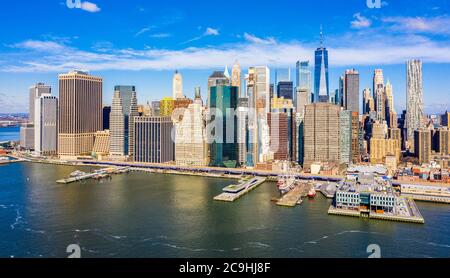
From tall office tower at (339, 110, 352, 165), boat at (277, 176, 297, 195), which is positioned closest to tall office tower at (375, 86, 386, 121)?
tall office tower at (339, 110, 352, 165)

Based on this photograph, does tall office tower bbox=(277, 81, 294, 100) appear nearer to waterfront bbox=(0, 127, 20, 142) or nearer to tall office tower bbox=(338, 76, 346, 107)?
tall office tower bbox=(338, 76, 346, 107)

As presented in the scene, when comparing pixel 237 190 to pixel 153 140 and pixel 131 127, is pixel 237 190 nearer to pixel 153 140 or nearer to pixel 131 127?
pixel 153 140

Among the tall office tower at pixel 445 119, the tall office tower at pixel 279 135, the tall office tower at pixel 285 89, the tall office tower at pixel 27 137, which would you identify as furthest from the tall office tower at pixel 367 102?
the tall office tower at pixel 27 137

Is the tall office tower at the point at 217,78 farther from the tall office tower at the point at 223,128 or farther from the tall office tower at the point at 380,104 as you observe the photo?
the tall office tower at the point at 380,104

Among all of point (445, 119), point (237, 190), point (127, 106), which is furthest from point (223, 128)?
point (445, 119)
